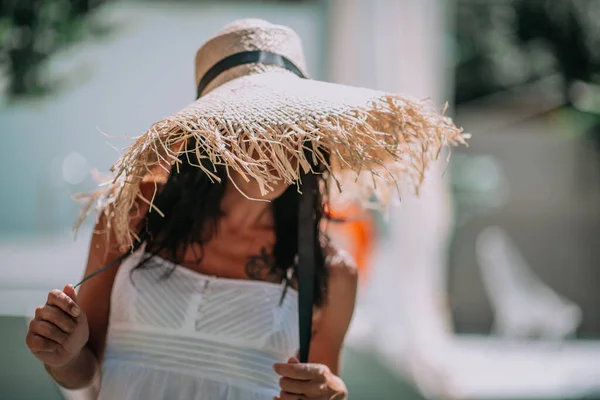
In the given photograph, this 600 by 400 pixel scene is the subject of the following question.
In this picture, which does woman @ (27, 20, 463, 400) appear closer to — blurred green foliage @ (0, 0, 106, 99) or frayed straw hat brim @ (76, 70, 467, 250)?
frayed straw hat brim @ (76, 70, 467, 250)

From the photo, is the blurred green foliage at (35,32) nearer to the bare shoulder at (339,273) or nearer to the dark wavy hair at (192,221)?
the dark wavy hair at (192,221)

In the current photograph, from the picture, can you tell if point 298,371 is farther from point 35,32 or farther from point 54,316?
point 35,32

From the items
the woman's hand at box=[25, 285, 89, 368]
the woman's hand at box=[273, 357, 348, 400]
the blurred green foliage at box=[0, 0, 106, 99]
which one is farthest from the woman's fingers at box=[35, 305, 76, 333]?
the blurred green foliage at box=[0, 0, 106, 99]

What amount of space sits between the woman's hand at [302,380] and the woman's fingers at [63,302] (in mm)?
386

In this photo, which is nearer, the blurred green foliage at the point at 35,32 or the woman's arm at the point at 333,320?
the woman's arm at the point at 333,320

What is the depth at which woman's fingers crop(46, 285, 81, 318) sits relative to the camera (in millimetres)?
1197

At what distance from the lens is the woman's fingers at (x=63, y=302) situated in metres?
1.20

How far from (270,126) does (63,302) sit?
481 mm

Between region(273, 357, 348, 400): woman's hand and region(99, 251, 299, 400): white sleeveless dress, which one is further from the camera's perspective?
region(99, 251, 299, 400): white sleeveless dress

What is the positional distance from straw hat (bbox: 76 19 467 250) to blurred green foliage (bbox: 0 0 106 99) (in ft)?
6.14

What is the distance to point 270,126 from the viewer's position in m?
1.29

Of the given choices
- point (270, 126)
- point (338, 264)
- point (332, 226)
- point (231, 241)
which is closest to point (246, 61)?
point (270, 126)

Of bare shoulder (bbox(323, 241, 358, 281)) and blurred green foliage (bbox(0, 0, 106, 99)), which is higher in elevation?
blurred green foliage (bbox(0, 0, 106, 99))

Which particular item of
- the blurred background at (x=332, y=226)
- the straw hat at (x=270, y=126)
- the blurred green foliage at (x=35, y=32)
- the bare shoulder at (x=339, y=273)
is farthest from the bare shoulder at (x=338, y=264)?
the blurred green foliage at (x=35, y=32)
